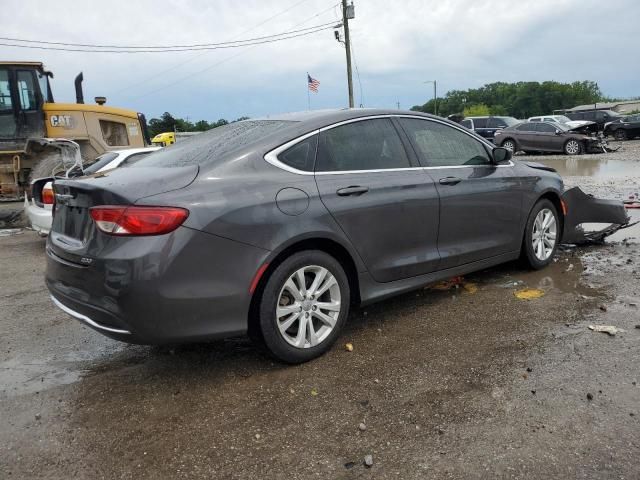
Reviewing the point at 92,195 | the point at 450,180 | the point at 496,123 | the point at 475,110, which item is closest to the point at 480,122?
the point at 496,123

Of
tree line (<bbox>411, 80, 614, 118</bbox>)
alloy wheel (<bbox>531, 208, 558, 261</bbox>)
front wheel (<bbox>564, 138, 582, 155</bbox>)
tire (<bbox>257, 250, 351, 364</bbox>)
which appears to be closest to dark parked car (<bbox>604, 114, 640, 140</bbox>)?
front wheel (<bbox>564, 138, 582, 155</bbox>)

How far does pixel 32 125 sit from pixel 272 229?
30.9 feet

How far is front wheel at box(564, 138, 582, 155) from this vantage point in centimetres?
2247

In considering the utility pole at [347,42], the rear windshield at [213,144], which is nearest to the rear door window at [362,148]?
the rear windshield at [213,144]

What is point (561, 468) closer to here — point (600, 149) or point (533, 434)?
point (533, 434)

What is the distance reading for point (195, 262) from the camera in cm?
299

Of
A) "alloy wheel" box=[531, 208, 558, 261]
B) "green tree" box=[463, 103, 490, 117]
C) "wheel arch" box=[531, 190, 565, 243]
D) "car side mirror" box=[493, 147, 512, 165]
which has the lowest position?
"alloy wheel" box=[531, 208, 558, 261]

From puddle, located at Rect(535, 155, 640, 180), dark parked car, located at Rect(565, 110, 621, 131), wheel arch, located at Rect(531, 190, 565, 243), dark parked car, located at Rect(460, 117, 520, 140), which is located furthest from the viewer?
dark parked car, located at Rect(565, 110, 621, 131)

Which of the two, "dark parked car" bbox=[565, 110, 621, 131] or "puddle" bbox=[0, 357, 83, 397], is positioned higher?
"dark parked car" bbox=[565, 110, 621, 131]

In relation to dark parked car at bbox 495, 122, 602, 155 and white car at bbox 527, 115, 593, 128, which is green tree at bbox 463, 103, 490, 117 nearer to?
white car at bbox 527, 115, 593, 128

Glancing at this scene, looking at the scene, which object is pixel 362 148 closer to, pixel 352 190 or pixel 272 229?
pixel 352 190

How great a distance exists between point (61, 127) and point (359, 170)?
924 cm

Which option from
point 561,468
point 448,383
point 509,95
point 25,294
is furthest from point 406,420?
point 509,95

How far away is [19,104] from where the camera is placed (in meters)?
10.6
